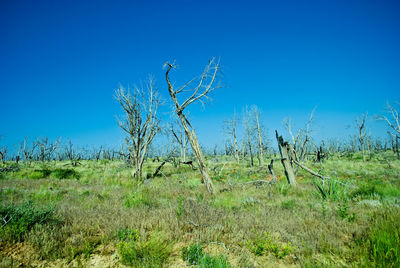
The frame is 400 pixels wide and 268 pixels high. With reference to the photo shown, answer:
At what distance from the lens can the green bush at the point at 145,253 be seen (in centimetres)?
263

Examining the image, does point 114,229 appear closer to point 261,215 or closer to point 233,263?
point 233,263

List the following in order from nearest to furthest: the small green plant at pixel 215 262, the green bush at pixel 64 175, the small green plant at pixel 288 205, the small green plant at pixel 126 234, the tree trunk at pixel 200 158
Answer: the small green plant at pixel 215 262 → the small green plant at pixel 126 234 → the small green plant at pixel 288 205 → the tree trunk at pixel 200 158 → the green bush at pixel 64 175

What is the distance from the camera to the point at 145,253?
108 inches

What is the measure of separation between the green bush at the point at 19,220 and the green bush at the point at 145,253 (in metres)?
1.65

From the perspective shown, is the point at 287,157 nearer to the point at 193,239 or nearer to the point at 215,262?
the point at 193,239

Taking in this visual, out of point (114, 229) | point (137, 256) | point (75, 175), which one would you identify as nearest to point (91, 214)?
point (114, 229)

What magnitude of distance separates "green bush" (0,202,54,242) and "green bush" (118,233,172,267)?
1.65m

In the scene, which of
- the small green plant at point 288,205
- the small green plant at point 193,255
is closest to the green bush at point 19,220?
the small green plant at point 193,255

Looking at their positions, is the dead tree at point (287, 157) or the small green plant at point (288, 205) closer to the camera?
the small green plant at point (288, 205)

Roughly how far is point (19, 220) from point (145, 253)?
2244mm

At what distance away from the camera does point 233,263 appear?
2.73 meters

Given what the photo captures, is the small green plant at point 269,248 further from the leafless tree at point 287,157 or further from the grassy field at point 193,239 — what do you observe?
the leafless tree at point 287,157

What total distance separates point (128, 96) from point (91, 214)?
33.4 feet

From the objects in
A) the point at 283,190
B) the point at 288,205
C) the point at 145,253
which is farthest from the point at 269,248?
the point at 283,190
